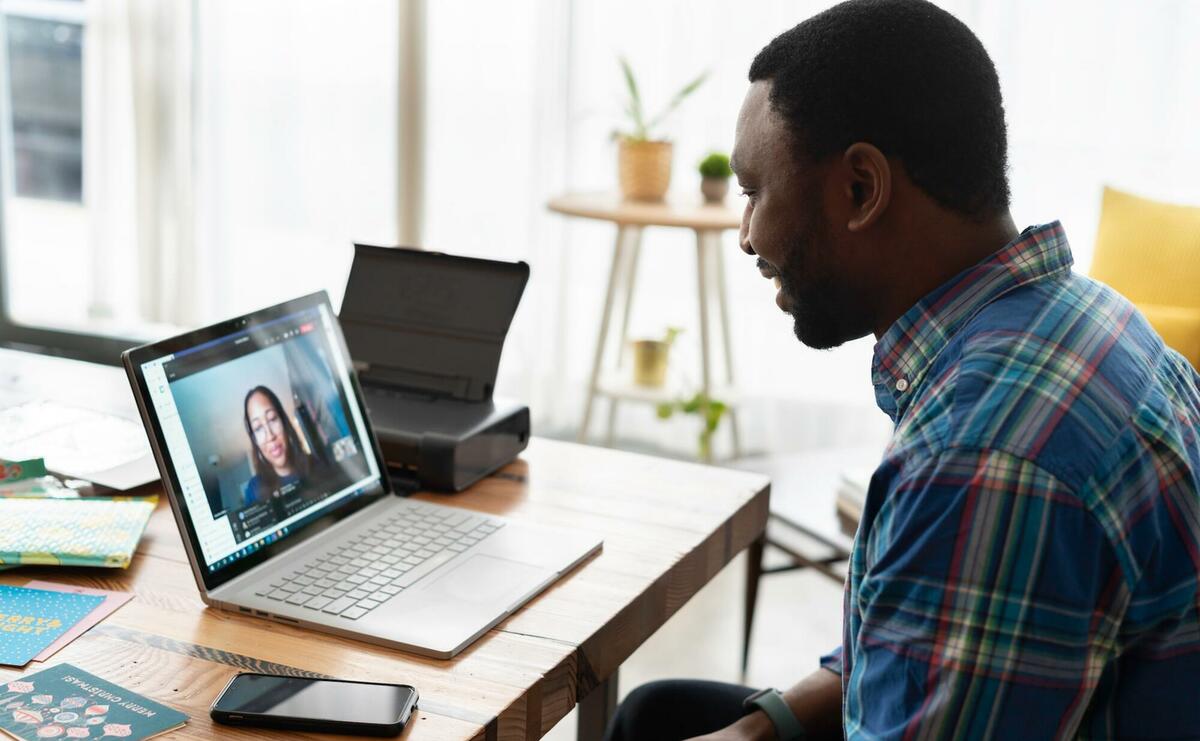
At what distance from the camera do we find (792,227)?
1025 millimetres

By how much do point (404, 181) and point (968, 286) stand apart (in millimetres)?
3007

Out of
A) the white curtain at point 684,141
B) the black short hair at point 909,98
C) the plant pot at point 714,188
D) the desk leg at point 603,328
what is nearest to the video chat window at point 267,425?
the black short hair at point 909,98

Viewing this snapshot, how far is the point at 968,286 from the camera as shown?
97cm

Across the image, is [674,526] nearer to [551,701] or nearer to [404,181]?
[551,701]

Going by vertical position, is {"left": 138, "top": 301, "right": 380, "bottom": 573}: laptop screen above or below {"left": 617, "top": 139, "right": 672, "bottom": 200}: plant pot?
below

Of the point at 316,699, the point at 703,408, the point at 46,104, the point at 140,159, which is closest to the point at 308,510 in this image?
the point at 316,699

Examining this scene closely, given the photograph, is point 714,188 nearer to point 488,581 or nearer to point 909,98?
point 488,581

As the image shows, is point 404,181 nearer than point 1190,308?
No

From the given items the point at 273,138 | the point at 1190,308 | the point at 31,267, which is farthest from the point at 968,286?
the point at 31,267

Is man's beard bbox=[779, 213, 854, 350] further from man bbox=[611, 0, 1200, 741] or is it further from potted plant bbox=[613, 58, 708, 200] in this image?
potted plant bbox=[613, 58, 708, 200]

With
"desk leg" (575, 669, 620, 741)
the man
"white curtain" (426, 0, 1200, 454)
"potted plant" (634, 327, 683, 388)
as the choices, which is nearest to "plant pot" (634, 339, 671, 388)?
"potted plant" (634, 327, 683, 388)

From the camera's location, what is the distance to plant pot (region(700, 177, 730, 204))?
3.16 metres

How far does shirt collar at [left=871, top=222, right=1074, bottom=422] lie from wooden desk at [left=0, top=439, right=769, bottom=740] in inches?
13.8

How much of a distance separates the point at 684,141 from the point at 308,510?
2415 mm
